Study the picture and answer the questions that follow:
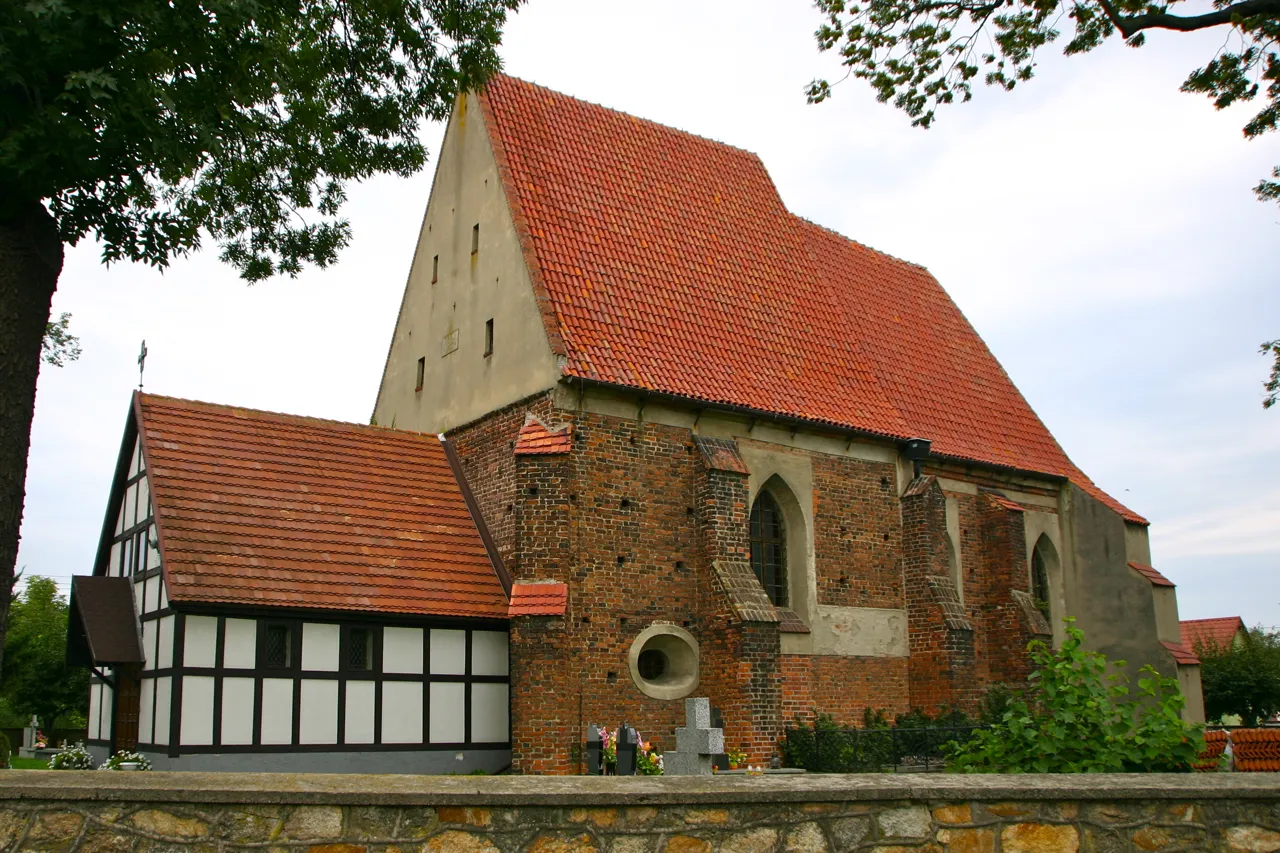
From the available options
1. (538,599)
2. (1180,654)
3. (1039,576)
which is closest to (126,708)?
(538,599)

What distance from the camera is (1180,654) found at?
2378 centimetres

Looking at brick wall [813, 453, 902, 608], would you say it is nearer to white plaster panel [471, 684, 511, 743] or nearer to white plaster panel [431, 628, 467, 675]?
white plaster panel [471, 684, 511, 743]

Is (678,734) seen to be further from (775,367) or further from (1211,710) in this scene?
(1211,710)

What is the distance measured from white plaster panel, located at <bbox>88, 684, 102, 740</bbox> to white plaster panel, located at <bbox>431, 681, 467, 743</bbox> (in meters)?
5.03

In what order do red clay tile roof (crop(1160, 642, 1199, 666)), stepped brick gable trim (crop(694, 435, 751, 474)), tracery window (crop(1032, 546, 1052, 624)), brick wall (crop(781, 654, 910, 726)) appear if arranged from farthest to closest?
red clay tile roof (crop(1160, 642, 1199, 666))
tracery window (crop(1032, 546, 1052, 624))
brick wall (crop(781, 654, 910, 726))
stepped brick gable trim (crop(694, 435, 751, 474))

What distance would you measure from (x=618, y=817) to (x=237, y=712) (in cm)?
1004

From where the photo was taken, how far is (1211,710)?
35.7 metres

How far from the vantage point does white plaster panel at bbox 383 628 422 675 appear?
48.9 ft

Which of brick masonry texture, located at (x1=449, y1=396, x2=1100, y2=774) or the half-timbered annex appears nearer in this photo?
the half-timbered annex

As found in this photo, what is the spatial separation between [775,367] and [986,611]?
6.37 meters

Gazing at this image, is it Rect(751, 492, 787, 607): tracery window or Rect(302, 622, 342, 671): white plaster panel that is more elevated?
Rect(751, 492, 787, 607): tracery window

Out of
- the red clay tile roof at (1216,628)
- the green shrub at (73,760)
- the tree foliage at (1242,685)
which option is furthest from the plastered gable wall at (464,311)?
the red clay tile roof at (1216,628)

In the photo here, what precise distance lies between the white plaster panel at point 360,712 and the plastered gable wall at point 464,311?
4908 millimetres

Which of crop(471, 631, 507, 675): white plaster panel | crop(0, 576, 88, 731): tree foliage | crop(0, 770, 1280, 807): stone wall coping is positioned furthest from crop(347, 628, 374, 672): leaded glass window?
crop(0, 576, 88, 731): tree foliage
